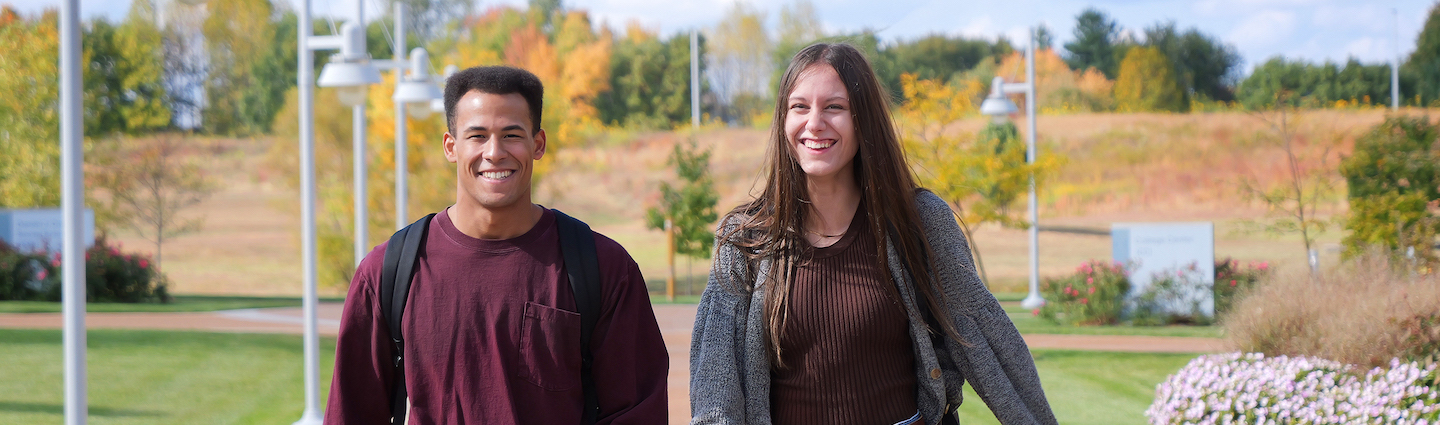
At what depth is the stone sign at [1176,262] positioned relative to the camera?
1753 centimetres

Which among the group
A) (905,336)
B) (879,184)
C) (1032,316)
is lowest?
(1032,316)

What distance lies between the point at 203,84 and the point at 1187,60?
42.6 metres

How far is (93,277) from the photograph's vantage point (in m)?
22.9

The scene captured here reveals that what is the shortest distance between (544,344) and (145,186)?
40.6m

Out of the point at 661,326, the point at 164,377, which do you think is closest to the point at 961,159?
the point at 661,326

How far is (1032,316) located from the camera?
777 inches

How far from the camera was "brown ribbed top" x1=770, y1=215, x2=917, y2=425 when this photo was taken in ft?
8.86

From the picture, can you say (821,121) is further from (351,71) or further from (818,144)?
(351,71)

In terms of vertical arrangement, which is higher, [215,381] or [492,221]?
[492,221]

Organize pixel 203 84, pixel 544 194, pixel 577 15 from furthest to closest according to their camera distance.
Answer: pixel 577 15
pixel 203 84
pixel 544 194

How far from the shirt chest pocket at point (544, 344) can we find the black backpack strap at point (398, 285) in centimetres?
28

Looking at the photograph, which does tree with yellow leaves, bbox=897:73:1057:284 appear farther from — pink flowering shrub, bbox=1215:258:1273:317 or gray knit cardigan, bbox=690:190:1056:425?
gray knit cardigan, bbox=690:190:1056:425

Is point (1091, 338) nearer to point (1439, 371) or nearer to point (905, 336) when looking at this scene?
point (1439, 371)

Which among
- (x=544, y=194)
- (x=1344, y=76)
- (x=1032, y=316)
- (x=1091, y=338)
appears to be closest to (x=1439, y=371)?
(x=1091, y=338)
